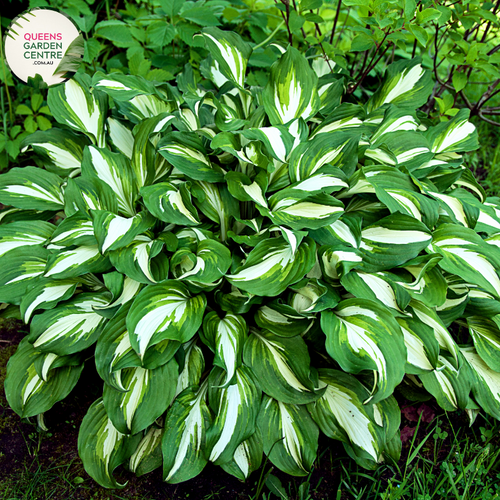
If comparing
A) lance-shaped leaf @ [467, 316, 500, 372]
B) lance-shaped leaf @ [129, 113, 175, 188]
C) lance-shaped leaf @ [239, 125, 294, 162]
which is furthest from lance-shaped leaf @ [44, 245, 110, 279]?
lance-shaped leaf @ [467, 316, 500, 372]

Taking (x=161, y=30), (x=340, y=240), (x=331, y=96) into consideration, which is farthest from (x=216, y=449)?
(x=161, y=30)

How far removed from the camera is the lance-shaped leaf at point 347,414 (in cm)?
142

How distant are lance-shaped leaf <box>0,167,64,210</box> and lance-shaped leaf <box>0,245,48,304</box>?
222mm

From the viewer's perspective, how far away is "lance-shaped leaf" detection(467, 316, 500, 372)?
5.27ft

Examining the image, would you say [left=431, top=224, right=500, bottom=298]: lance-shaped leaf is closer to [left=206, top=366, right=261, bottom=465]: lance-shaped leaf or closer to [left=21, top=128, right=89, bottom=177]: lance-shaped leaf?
[left=206, top=366, right=261, bottom=465]: lance-shaped leaf

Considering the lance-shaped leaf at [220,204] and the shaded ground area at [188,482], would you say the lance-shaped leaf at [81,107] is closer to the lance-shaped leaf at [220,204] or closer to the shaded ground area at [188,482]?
the lance-shaped leaf at [220,204]

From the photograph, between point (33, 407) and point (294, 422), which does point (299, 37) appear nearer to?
point (294, 422)

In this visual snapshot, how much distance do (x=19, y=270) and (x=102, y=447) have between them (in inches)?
27.9

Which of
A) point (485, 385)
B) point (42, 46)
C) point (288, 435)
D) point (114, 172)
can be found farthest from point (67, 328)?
point (485, 385)

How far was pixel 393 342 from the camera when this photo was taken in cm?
128

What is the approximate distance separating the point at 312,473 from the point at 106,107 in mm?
1697

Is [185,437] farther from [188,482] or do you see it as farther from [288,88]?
[288,88]

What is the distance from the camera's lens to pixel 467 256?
4.95ft

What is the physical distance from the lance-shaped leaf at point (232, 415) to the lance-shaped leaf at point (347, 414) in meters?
0.23
